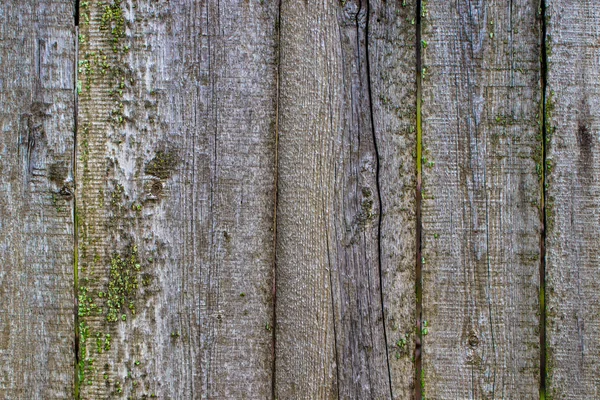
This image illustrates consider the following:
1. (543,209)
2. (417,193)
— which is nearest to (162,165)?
(417,193)

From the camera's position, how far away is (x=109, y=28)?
1848mm

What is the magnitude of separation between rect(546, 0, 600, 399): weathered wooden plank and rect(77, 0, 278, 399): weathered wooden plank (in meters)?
0.95

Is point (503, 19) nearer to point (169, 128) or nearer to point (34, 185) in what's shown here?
point (169, 128)

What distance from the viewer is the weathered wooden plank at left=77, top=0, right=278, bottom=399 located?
185cm

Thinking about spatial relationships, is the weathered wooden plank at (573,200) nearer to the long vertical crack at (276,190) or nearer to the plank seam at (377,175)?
the plank seam at (377,175)

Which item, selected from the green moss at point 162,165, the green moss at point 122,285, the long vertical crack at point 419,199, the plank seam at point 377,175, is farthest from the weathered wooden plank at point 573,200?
the green moss at point 122,285

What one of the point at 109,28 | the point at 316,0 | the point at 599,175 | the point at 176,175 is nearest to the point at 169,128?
the point at 176,175

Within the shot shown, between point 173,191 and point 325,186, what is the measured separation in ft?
1.67

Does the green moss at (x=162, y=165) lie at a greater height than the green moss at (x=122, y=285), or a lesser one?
greater

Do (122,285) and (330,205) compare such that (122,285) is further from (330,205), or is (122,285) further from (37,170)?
(330,205)

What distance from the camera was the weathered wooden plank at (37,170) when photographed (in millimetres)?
1864

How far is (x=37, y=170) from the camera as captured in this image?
6.13 feet

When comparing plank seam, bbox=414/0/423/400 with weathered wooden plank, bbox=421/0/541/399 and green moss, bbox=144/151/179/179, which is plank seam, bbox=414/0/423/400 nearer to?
weathered wooden plank, bbox=421/0/541/399

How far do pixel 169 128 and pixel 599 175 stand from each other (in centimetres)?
144
